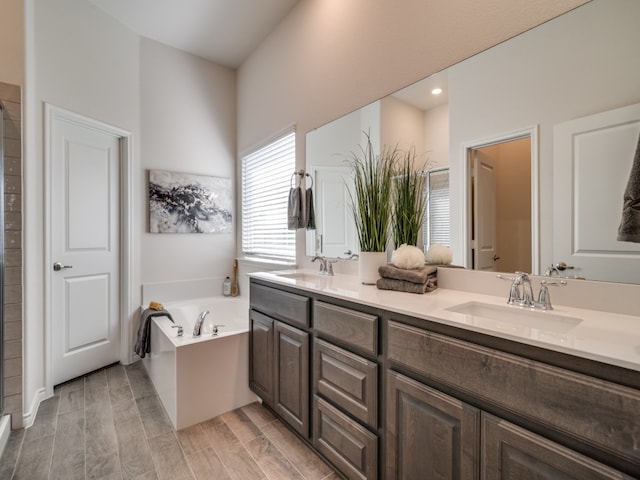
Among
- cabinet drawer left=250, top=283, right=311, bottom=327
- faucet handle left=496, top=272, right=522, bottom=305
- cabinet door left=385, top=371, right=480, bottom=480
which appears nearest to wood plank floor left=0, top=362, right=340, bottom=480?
cabinet door left=385, top=371, right=480, bottom=480

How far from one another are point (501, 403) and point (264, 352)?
1.46m

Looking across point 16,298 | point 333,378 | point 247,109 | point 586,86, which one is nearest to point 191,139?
point 247,109

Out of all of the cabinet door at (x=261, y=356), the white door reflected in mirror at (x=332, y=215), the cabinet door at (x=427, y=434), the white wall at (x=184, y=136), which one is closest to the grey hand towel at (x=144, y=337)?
the white wall at (x=184, y=136)

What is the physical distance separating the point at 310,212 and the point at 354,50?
3.83 ft

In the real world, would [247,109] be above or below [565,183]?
above

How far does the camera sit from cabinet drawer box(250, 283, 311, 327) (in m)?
1.65

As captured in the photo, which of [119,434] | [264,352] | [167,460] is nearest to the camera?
[167,460]

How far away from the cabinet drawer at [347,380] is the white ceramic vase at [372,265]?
44 cm

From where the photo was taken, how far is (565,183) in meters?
1.17

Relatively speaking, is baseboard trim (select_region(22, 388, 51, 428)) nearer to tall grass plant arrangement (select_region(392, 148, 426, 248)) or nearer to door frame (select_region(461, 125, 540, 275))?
tall grass plant arrangement (select_region(392, 148, 426, 248))

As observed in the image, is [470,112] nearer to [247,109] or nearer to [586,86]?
[586,86]

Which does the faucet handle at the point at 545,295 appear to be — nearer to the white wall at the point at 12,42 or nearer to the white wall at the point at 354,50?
the white wall at the point at 354,50

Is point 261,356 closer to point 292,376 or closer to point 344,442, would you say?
point 292,376

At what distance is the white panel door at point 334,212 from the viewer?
7.06 feet
